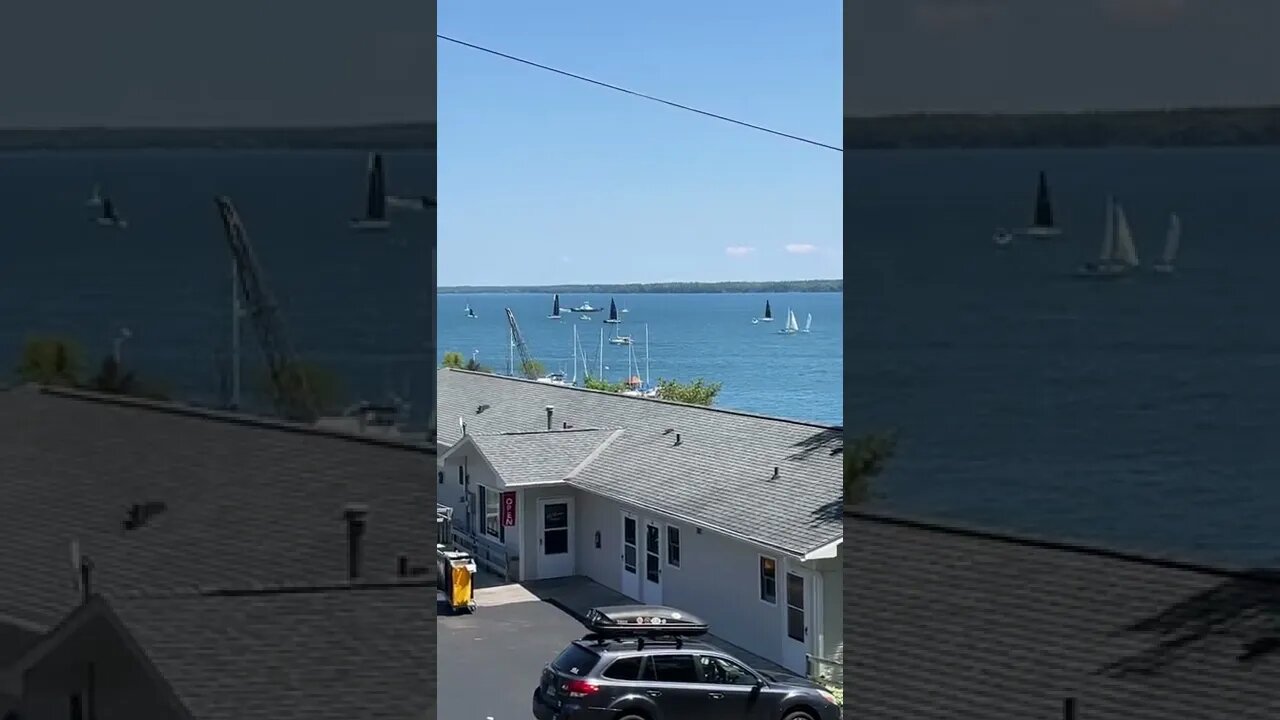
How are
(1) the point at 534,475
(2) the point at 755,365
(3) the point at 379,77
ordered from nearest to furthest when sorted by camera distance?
(3) the point at 379,77, (1) the point at 534,475, (2) the point at 755,365

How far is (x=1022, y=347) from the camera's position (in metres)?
6.50

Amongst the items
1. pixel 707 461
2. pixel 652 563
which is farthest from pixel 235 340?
pixel 707 461

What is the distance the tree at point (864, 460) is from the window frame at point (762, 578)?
8.65 m

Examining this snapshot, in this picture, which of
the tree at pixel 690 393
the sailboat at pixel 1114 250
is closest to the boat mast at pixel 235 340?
the sailboat at pixel 1114 250

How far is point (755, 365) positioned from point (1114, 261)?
13082 cm

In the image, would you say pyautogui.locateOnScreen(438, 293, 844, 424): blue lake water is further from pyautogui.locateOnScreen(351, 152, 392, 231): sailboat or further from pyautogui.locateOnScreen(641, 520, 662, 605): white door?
pyautogui.locateOnScreen(351, 152, 392, 231): sailboat

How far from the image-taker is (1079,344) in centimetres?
648

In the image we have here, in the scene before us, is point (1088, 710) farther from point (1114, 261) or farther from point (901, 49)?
point (901, 49)

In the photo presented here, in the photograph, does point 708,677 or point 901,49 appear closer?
point 901,49

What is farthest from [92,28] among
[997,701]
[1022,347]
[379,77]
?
[997,701]

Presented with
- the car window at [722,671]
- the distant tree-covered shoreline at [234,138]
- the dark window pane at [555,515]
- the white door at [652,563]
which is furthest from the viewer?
the dark window pane at [555,515]

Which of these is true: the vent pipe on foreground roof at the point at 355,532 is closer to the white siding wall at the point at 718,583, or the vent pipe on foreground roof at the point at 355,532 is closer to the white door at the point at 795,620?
the white door at the point at 795,620

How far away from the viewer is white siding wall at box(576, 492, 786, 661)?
1538 centimetres

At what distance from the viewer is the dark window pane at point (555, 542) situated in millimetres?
19188
